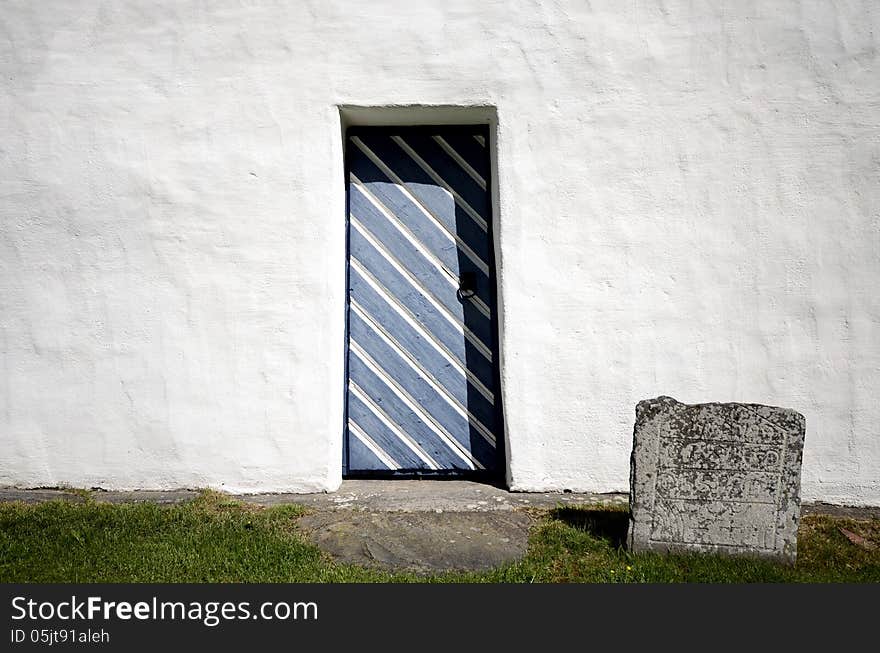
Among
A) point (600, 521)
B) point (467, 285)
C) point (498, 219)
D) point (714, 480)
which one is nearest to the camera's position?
point (714, 480)

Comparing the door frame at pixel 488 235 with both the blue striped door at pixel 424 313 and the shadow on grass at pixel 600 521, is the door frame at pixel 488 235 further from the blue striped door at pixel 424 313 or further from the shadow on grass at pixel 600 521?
the shadow on grass at pixel 600 521

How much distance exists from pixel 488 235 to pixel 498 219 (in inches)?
10.8

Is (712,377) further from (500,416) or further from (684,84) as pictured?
(684,84)

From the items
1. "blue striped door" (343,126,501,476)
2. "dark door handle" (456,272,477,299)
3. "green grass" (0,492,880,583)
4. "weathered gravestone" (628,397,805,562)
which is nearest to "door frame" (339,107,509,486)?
"blue striped door" (343,126,501,476)

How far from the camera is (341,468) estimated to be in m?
5.15

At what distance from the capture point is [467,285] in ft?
16.9

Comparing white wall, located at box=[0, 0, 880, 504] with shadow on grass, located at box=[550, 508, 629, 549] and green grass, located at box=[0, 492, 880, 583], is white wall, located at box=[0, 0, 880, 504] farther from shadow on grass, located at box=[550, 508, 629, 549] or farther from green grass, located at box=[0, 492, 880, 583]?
green grass, located at box=[0, 492, 880, 583]

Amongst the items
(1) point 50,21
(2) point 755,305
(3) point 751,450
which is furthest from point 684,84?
(1) point 50,21

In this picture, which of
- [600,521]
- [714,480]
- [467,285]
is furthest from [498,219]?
[714,480]

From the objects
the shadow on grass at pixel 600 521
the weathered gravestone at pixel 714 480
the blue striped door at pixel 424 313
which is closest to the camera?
the weathered gravestone at pixel 714 480

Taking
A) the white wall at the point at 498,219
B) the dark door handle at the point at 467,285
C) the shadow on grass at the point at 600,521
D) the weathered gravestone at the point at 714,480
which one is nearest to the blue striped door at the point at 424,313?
the dark door handle at the point at 467,285

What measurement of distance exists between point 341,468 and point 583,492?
5.12 feet

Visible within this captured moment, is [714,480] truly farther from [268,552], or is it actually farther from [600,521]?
[268,552]

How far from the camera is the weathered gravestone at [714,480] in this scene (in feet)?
12.5
